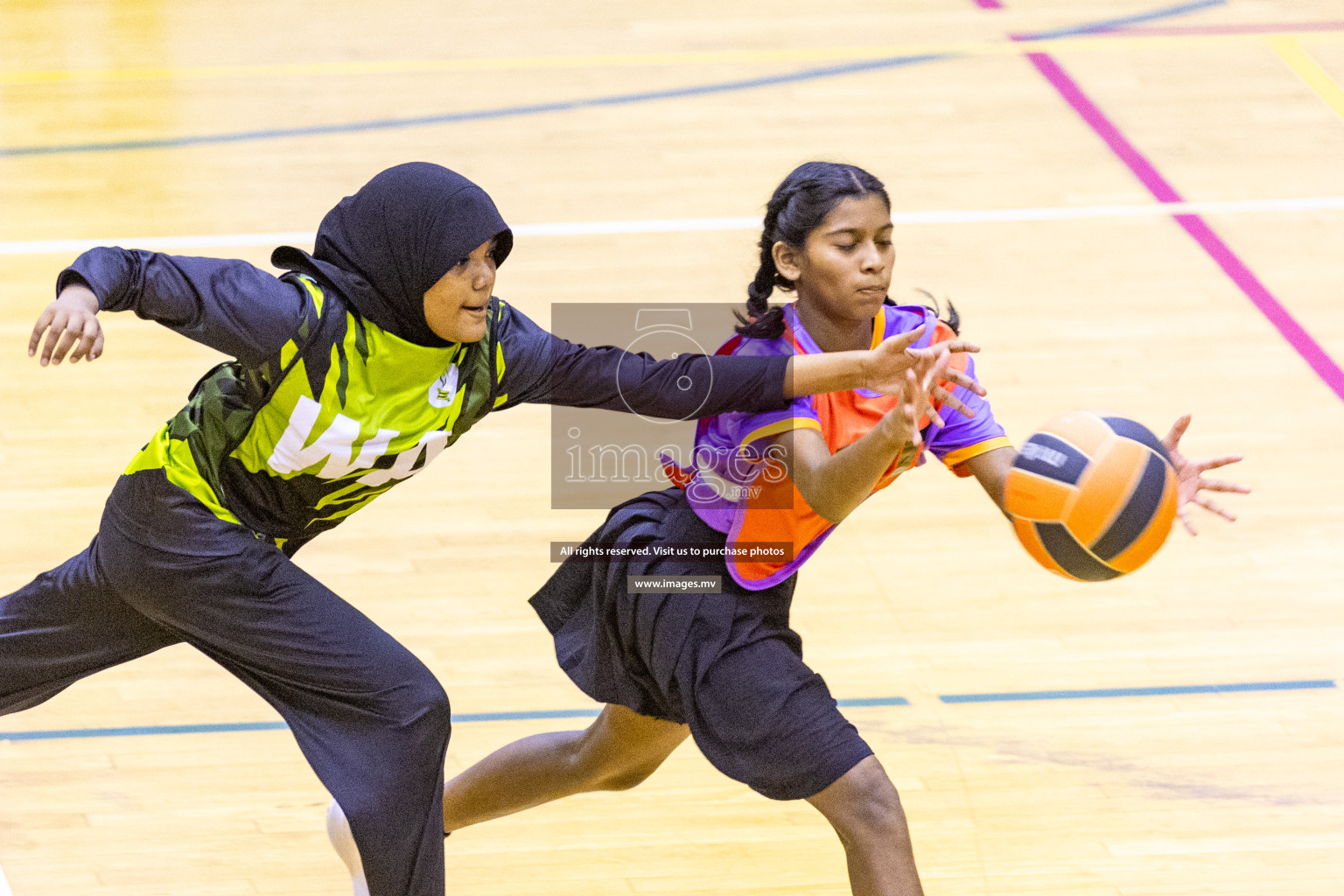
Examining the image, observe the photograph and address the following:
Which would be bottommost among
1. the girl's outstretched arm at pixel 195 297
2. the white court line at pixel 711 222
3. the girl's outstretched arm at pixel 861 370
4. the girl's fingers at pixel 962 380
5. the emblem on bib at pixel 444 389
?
the white court line at pixel 711 222

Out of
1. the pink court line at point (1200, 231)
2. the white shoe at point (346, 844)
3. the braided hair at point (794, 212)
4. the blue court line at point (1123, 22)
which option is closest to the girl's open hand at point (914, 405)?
the braided hair at point (794, 212)

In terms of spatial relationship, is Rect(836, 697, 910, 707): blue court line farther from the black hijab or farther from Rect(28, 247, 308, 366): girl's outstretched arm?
Rect(28, 247, 308, 366): girl's outstretched arm

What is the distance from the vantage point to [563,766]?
11.9 feet

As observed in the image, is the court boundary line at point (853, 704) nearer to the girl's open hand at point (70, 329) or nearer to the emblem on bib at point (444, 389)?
the emblem on bib at point (444, 389)

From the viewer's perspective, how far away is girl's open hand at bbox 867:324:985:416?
3.02 metres

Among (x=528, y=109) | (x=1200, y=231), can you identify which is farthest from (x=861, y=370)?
(x=528, y=109)

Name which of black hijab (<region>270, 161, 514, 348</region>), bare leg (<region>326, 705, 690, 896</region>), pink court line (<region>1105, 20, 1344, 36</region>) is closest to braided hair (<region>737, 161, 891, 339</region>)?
black hijab (<region>270, 161, 514, 348</region>)

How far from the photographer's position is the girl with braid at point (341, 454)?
308 cm

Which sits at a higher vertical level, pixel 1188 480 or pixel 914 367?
pixel 914 367

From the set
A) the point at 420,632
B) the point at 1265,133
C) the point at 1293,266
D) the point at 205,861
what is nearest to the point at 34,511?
the point at 420,632

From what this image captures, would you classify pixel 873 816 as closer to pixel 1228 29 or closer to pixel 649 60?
pixel 649 60

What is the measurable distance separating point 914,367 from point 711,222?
13.8ft

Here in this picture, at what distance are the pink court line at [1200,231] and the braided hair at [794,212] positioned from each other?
10.9 ft

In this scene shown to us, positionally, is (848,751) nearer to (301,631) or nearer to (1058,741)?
(301,631)
